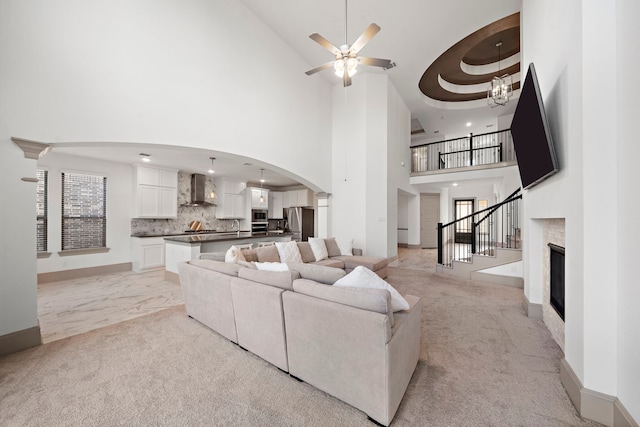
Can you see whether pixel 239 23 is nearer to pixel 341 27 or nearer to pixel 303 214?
pixel 341 27

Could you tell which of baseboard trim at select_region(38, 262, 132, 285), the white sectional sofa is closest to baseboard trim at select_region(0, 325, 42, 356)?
the white sectional sofa

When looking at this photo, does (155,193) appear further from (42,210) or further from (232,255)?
(232,255)

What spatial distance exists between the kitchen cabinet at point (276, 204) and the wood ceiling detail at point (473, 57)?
6243mm

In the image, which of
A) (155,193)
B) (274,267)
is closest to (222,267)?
(274,267)

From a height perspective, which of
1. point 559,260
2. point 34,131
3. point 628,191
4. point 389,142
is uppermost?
point 389,142

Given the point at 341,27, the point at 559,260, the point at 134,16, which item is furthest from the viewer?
the point at 341,27

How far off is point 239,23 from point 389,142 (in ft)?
13.3

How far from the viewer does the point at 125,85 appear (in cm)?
295

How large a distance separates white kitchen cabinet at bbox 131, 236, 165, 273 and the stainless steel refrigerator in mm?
4217

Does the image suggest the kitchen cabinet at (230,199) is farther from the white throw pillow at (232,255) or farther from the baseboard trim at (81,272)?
the white throw pillow at (232,255)

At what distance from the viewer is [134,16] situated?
3.03m

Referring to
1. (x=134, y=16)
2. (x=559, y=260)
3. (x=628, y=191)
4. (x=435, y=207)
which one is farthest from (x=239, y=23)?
(x=435, y=207)

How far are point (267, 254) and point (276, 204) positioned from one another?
5.81 m

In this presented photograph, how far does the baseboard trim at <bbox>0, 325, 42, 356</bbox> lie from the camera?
7.44 ft
